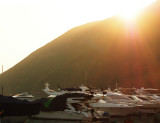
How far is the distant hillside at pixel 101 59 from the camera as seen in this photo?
108012 millimetres

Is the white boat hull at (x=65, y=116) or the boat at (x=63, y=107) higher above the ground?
the boat at (x=63, y=107)

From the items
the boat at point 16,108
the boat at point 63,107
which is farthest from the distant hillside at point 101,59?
the boat at point 16,108

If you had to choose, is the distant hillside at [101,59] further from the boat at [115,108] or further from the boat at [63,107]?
the boat at [63,107]

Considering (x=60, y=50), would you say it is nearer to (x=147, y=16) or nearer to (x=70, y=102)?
(x=147, y=16)

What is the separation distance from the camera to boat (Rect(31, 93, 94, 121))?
26656 mm

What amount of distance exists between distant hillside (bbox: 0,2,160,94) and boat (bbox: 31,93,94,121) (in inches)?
2831

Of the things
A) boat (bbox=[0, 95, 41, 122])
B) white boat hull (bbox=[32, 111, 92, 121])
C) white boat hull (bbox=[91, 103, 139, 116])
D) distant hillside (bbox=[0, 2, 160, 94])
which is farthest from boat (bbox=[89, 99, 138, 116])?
distant hillside (bbox=[0, 2, 160, 94])

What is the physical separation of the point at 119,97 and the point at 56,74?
92.2 m

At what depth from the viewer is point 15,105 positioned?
26672 millimetres

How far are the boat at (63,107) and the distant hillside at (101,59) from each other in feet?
236

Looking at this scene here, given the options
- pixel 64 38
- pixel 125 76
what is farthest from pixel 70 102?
pixel 64 38

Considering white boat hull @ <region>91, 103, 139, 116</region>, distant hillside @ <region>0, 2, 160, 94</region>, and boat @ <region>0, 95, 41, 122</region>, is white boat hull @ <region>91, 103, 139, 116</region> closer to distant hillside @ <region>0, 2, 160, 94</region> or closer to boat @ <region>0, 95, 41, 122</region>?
Result: boat @ <region>0, 95, 41, 122</region>

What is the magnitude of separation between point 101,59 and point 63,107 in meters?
93.7

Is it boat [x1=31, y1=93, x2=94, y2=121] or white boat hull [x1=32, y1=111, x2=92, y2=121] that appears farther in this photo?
boat [x1=31, y1=93, x2=94, y2=121]
